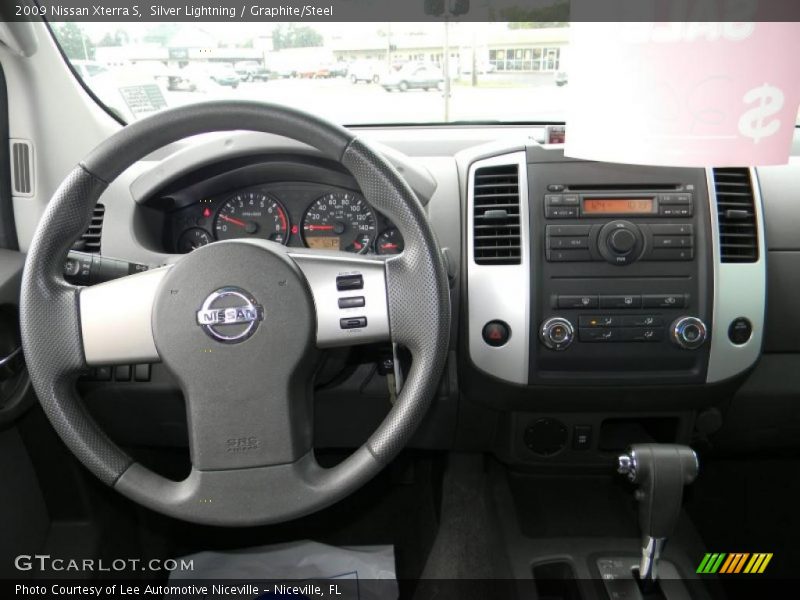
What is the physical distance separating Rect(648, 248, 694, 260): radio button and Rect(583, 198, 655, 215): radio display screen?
9 cm

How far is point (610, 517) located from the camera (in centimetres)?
165

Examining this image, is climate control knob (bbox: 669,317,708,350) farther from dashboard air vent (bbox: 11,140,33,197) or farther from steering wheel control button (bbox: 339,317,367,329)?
dashboard air vent (bbox: 11,140,33,197)

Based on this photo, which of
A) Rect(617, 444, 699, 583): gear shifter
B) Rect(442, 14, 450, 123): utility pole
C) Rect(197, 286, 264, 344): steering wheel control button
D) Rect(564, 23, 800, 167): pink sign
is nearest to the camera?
Rect(564, 23, 800, 167): pink sign

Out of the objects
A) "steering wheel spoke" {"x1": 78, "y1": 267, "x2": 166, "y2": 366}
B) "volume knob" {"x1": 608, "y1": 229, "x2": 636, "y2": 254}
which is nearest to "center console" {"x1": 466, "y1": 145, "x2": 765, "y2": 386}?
"volume knob" {"x1": 608, "y1": 229, "x2": 636, "y2": 254}

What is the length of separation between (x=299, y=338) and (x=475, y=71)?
2.64ft

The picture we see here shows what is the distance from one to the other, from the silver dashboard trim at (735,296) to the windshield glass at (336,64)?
464 mm

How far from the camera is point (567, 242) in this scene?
1311mm

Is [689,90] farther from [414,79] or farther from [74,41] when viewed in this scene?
[74,41]

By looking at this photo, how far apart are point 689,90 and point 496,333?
0.74 meters

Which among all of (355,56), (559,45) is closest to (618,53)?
(559,45)

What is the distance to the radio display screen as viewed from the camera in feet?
4.33

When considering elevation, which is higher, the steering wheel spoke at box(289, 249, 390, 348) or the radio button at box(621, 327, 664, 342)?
the steering wheel spoke at box(289, 249, 390, 348)

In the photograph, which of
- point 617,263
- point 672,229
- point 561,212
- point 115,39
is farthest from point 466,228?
point 115,39

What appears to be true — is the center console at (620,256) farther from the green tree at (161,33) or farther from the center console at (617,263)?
the green tree at (161,33)
